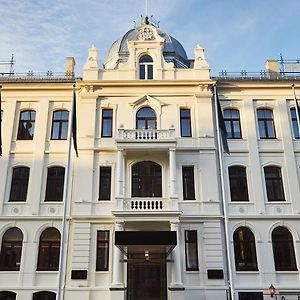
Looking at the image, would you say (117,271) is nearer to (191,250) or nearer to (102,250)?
(102,250)

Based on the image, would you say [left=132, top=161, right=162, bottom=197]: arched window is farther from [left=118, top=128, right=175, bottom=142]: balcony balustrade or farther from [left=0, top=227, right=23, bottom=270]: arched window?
[left=0, top=227, right=23, bottom=270]: arched window

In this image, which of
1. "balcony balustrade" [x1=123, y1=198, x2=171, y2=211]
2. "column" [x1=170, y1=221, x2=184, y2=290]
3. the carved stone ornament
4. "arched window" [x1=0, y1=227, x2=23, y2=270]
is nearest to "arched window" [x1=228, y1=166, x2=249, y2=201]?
"balcony balustrade" [x1=123, y1=198, x2=171, y2=211]

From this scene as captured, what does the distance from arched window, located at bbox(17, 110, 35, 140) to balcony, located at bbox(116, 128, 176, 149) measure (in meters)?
5.88

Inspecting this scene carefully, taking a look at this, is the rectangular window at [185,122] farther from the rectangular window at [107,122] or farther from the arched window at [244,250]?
the arched window at [244,250]

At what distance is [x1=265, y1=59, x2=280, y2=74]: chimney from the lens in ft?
83.7

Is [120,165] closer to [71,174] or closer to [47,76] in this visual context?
[71,174]

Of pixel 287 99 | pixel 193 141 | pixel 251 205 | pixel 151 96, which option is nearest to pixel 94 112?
pixel 151 96

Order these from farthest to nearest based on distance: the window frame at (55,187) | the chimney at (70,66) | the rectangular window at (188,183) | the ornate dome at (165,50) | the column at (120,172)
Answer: the ornate dome at (165,50), the chimney at (70,66), the window frame at (55,187), the rectangular window at (188,183), the column at (120,172)

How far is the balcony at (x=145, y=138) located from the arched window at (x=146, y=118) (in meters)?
1.19

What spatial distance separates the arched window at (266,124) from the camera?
2286cm

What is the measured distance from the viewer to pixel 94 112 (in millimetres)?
22719

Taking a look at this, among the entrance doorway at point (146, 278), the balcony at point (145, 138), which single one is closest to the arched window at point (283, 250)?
the entrance doorway at point (146, 278)

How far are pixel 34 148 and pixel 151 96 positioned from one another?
8.00m

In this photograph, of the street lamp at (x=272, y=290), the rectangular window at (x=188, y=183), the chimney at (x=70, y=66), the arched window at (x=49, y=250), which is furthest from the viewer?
the chimney at (x=70, y=66)
